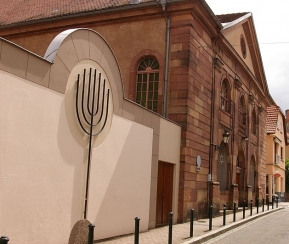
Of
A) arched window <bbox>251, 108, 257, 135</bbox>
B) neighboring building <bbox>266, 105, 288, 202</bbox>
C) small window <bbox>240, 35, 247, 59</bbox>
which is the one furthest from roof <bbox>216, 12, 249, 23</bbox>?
neighboring building <bbox>266, 105, 288, 202</bbox>

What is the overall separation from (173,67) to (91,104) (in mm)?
6557

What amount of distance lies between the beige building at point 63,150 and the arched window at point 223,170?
8.32 m

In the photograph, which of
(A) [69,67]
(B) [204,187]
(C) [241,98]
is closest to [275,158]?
(C) [241,98]

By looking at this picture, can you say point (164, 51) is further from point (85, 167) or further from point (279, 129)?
point (279, 129)

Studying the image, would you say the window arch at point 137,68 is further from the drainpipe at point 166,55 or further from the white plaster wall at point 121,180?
the white plaster wall at point 121,180

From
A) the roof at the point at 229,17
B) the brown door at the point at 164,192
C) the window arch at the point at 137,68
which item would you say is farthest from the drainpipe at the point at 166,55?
the roof at the point at 229,17

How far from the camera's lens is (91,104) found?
1005 centimetres

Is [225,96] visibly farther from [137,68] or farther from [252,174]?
[252,174]

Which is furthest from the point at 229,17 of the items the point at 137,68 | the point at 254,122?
the point at 137,68

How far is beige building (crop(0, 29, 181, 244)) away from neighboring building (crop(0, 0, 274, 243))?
5.11 ft

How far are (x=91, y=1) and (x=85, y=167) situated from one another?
10.5m

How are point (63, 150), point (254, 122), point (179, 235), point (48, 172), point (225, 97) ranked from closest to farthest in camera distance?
point (48, 172) → point (63, 150) → point (179, 235) → point (225, 97) → point (254, 122)

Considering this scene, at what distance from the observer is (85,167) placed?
983cm

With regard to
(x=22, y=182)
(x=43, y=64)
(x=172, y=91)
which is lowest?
(x=22, y=182)
